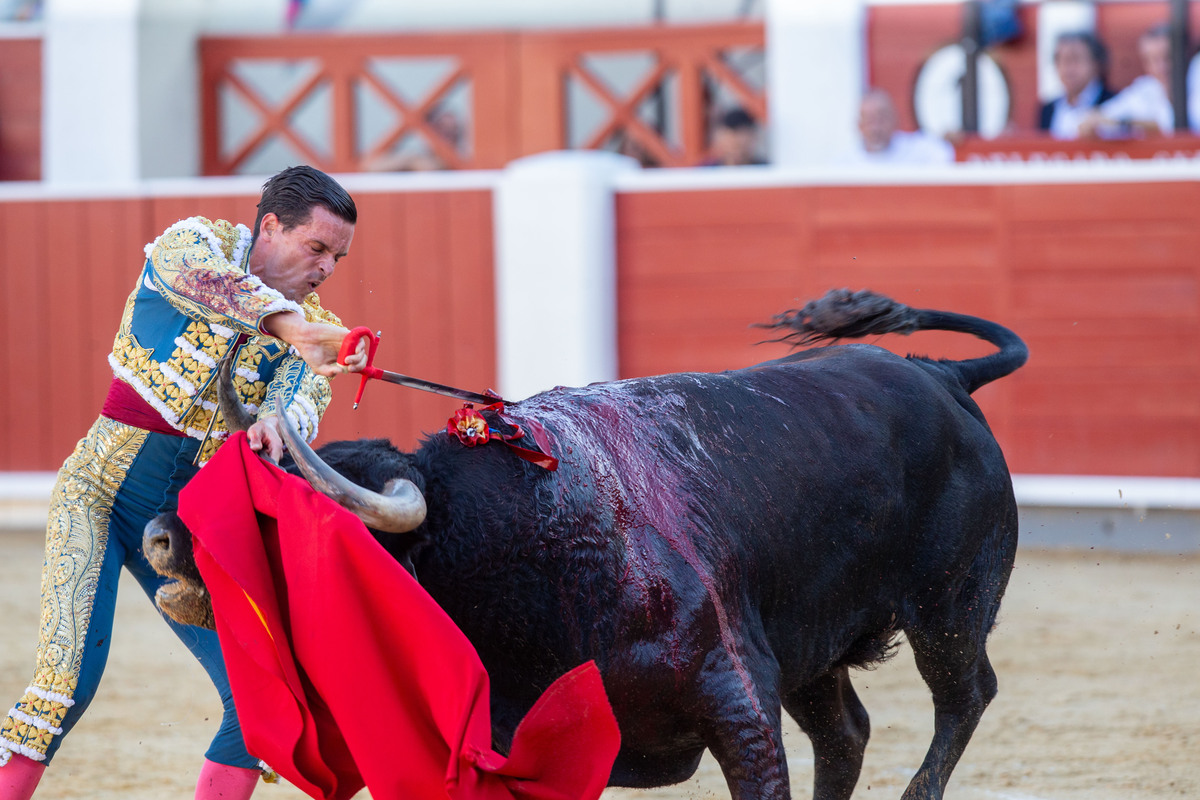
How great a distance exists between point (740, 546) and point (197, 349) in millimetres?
854

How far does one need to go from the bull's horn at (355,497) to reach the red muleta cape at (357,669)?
0.11ft

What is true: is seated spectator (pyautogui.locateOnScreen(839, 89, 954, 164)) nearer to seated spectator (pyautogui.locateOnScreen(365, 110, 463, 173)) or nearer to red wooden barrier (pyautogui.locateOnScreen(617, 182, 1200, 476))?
red wooden barrier (pyautogui.locateOnScreen(617, 182, 1200, 476))

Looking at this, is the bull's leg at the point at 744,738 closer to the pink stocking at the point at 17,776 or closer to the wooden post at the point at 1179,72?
the pink stocking at the point at 17,776

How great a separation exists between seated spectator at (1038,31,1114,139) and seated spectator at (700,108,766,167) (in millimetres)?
1563

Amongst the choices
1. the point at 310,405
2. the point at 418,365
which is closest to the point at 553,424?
the point at 310,405

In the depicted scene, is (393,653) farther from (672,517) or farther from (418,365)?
(418,365)

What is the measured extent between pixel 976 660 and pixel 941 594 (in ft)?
0.62

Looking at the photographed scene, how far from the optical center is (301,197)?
77.9 inches

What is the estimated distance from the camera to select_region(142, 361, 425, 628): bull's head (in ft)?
5.80

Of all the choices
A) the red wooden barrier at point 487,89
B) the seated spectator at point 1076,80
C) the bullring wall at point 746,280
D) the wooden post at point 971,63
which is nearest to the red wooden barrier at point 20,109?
the red wooden barrier at point 487,89

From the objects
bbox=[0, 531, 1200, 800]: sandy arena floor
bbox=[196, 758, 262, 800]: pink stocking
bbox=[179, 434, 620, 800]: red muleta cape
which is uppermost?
bbox=[179, 434, 620, 800]: red muleta cape

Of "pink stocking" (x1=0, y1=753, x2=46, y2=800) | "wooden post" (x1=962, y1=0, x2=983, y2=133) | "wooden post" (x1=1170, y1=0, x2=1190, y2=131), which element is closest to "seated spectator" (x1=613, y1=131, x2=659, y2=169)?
"wooden post" (x1=962, y1=0, x2=983, y2=133)

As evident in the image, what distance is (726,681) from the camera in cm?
203

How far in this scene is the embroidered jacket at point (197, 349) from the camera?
76.9 inches
